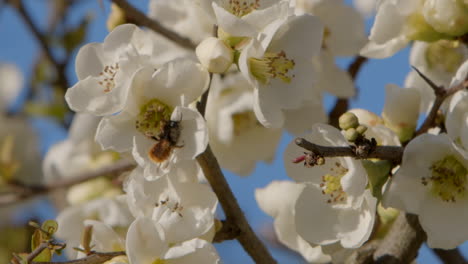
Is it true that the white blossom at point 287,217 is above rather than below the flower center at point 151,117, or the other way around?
below

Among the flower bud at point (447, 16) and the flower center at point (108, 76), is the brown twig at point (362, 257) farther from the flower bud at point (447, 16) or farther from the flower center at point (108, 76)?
the flower center at point (108, 76)

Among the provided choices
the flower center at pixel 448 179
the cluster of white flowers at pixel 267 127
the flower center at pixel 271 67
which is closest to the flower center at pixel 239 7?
the cluster of white flowers at pixel 267 127

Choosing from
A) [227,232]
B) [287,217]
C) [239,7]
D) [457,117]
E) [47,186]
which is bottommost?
[47,186]

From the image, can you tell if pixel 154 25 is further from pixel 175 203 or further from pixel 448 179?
pixel 448 179

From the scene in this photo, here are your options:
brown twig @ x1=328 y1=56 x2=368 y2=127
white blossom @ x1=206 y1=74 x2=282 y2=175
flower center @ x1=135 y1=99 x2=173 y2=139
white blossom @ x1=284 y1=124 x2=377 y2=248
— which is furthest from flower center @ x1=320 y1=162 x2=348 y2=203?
brown twig @ x1=328 y1=56 x2=368 y2=127

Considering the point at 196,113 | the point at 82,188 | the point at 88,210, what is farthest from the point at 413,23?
the point at 82,188

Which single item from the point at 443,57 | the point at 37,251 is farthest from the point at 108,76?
the point at 443,57
